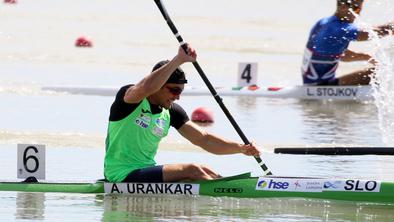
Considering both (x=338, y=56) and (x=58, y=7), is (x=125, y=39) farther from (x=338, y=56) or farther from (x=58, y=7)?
(x=338, y=56)

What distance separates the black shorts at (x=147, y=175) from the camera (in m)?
10.6

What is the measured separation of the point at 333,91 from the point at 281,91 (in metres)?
0.81

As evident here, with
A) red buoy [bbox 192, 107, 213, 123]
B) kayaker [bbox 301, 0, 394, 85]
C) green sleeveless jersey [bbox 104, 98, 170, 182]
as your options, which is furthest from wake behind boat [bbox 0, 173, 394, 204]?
kayaker [bbox 301, 0, 394, 85]

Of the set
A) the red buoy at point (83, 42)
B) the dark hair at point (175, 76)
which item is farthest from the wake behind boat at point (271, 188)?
the red buoy at point (83, 42)

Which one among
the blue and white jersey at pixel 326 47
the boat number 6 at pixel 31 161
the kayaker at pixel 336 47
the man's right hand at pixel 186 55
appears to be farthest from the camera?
the blue and white jersey at pixel 326 47

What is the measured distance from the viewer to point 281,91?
19.8 meters

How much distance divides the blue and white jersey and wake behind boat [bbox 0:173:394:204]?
8.10m

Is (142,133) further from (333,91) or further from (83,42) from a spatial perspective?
(83,42)

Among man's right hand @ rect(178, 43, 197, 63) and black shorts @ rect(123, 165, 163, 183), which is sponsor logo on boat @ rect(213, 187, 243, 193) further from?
man's right hand @ rect(178, 43, 197, 63)

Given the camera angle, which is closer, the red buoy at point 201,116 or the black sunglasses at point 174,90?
the black sunglasses at point 174,90

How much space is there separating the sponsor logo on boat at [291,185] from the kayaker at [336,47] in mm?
7366

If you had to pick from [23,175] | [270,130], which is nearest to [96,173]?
[23,175]

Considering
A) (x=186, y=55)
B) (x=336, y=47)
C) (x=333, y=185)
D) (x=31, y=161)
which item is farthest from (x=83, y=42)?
(x=186, y=55)

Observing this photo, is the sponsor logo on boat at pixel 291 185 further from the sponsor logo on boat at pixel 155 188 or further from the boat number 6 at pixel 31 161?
the boat number 6 at pixel 31 161
